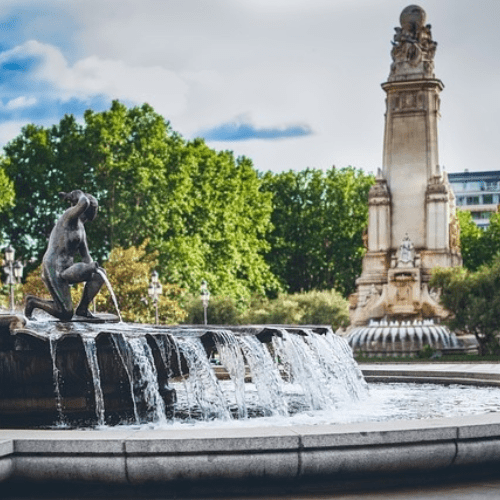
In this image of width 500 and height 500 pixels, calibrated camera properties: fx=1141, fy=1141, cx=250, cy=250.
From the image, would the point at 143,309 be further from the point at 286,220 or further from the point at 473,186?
the point at 473,186

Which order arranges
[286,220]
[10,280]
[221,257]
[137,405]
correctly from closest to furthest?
[137,405], [10,280], [221,257], [286,220]

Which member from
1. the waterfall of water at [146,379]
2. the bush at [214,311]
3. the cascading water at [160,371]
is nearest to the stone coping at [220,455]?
the cascading water at [160,371]

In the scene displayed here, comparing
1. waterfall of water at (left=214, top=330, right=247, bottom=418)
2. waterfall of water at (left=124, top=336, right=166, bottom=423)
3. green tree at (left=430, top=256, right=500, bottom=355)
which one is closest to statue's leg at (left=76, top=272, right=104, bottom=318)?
waterfall of water at (left=124, top=336, right=166, bottom=423)

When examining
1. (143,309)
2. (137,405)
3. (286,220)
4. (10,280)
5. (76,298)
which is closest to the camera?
(137,405)

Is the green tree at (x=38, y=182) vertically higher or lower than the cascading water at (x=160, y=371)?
higher

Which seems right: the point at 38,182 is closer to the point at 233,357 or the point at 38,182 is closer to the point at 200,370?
the point at 233,357

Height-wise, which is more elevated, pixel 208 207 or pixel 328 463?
pixel 208 207

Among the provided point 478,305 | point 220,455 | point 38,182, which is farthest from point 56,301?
point 38,182

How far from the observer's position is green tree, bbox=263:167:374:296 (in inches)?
2859

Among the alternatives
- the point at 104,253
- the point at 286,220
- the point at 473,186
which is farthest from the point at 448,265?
the point at 473,186

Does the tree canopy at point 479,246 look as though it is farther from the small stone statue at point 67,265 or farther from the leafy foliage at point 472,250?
the small stone statue at point 67,265

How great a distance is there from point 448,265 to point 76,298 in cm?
1570

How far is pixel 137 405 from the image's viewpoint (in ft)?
47.3

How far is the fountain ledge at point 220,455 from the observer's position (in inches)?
388
